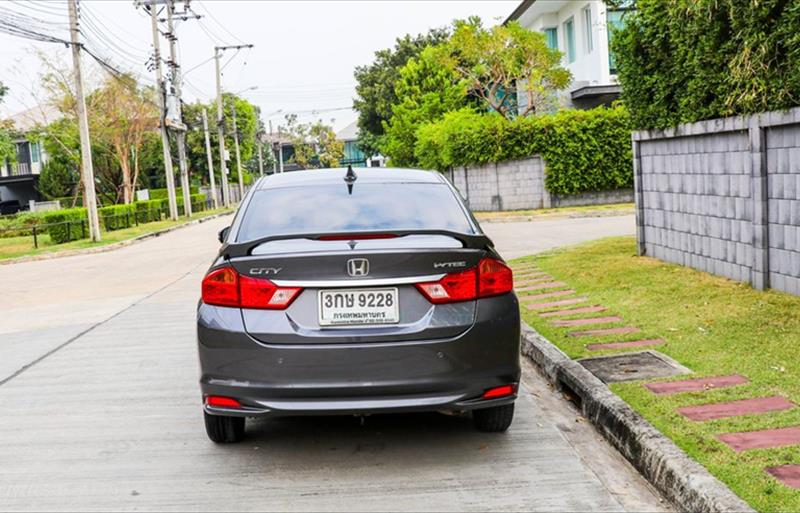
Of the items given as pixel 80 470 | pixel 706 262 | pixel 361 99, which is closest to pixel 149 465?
pixel 80 470

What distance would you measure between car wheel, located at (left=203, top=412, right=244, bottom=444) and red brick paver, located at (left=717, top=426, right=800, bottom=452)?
9.08 ft

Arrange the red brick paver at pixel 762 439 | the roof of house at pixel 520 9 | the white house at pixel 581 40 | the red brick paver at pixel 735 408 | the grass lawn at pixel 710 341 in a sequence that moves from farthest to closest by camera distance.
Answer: the roof of house at pixel 520 9 < the white house at pixel 581 40 < the red brick paver at pixel 735 408 < the red brick paver at pixel 762 439 < the grass lawn at pixel 710 341

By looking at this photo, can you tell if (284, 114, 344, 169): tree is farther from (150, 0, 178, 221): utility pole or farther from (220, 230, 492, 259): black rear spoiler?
(220, 230, 492, 259): black rear spoiler

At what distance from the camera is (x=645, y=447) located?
484 cm

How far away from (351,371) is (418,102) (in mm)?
41555

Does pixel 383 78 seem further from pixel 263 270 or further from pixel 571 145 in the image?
pixel 263 270

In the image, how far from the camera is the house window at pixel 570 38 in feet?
116

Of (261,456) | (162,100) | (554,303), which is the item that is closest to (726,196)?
(554,303)

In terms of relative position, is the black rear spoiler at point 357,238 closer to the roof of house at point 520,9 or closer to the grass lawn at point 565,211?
the grass lawn at point 565,211

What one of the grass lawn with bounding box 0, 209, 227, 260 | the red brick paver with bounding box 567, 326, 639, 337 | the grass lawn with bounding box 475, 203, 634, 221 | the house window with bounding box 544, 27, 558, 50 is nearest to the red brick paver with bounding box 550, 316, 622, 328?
the red brick paver with bounding box 567, 326, 639, 337

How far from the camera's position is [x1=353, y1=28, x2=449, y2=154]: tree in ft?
209

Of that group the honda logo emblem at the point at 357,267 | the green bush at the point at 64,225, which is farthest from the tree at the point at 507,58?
the honda logo emblem at the point at 357,267

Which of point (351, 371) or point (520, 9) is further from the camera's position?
point (520, 9)

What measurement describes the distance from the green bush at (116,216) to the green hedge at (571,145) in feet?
48.1
